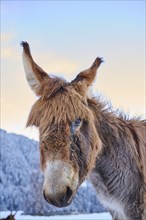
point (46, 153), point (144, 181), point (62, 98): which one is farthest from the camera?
point (144, 181)

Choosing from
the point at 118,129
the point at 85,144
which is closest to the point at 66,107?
the point at 85,144

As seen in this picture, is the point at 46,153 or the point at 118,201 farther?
the point at 118,201

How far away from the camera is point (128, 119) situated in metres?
5.08

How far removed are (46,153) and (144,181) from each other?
136 centimetres

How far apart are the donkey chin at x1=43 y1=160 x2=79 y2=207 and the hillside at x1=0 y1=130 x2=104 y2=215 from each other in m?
15.4

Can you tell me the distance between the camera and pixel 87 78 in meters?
4.09

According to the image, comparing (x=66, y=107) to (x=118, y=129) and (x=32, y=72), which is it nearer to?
(x=32, y=72)

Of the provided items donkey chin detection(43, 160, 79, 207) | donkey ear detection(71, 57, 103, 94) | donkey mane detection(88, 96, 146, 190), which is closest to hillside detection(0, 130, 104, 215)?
donkey mane detection(88, 96, 146, 190)

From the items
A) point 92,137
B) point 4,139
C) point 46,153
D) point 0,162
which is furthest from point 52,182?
point 4,139

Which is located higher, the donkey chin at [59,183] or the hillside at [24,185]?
the donkey chin at [59,183]

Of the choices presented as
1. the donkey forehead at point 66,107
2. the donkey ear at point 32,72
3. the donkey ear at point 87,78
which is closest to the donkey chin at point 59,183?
the donkey forehead at point 66,107

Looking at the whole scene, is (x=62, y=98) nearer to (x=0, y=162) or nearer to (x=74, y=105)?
(x=74, y=105)

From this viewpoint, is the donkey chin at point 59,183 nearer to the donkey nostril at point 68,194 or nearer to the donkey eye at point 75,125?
the donkey nostril at point 68,194

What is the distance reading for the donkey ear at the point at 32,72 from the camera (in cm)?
414
